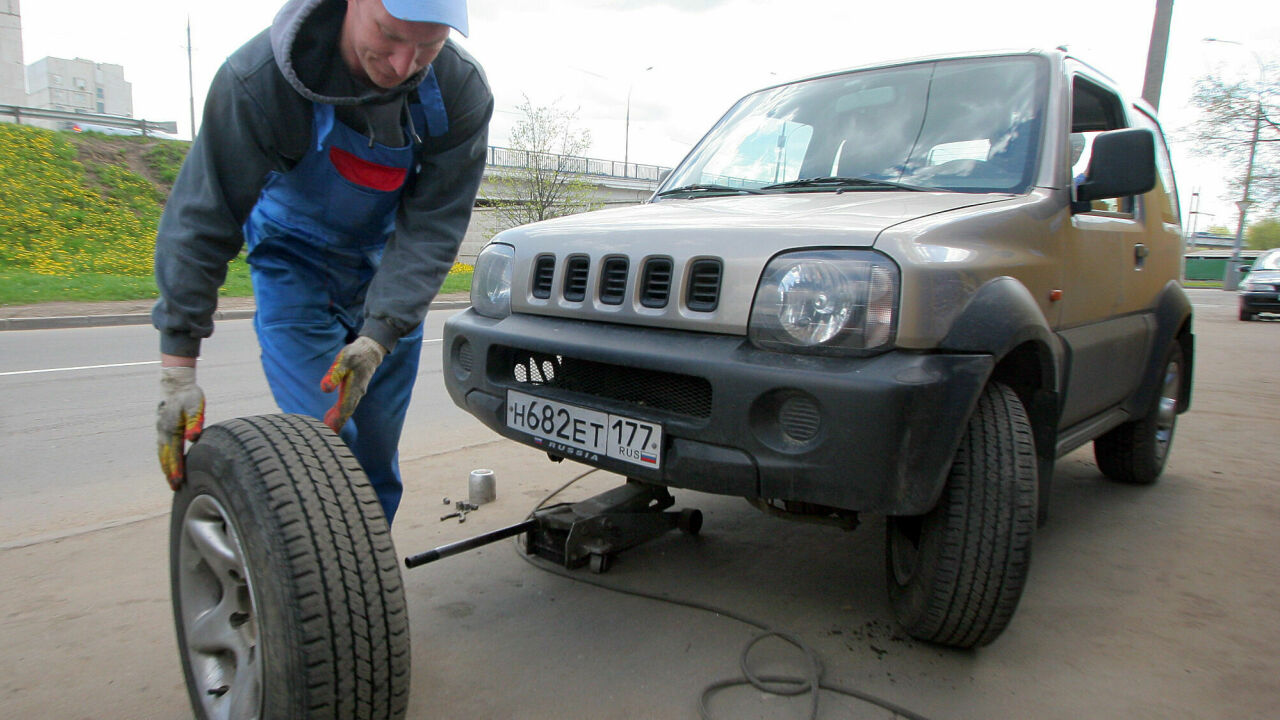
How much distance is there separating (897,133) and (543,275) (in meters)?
1.36

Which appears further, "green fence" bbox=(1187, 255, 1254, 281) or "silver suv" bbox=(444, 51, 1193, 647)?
"green fence" bbox=(1187, 255, 1254, 281)

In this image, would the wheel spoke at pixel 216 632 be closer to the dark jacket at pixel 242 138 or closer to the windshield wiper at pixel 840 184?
the dark jacket at pixel 242 138

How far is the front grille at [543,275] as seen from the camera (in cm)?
248

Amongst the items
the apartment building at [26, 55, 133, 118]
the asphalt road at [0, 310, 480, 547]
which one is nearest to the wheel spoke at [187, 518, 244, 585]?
the asphalt road at [0, 310, 480, 547]

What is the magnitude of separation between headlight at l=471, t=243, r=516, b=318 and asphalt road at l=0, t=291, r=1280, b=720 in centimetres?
91

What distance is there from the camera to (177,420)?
1.75 m

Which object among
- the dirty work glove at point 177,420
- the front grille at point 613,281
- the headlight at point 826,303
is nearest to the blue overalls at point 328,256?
the dirty work glove at point 177,420

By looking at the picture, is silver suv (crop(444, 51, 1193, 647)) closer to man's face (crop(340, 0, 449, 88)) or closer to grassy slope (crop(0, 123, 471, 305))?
man's face (crop(340, 0, 449, 88))

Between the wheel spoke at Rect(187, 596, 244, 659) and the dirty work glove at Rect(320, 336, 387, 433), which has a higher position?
the dirty work glove at Rect(320, 336, 387, 433)

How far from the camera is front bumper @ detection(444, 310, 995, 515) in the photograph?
5.94 ft

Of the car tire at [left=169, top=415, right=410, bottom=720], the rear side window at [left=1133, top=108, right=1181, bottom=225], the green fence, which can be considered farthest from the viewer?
the green fence

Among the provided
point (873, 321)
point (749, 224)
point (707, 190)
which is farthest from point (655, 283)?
point (707, 190)

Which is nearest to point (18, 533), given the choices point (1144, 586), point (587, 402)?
point (587, 402)

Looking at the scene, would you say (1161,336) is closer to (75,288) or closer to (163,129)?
(75,288)
